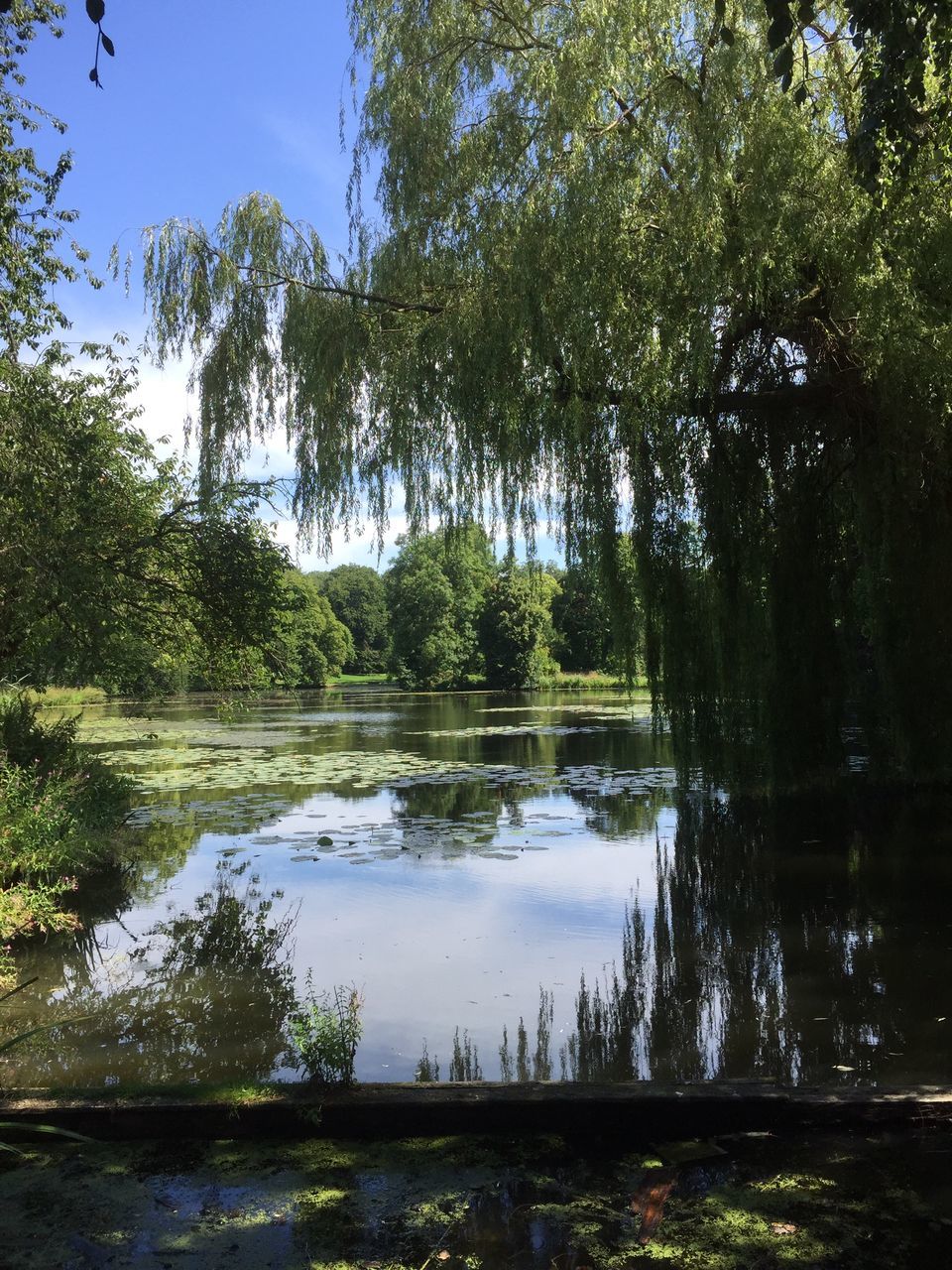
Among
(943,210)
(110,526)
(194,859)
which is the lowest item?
(194,859)

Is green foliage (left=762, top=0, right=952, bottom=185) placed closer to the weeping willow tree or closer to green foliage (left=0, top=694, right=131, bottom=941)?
the weeping willow tree

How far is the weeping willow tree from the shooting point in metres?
6.38

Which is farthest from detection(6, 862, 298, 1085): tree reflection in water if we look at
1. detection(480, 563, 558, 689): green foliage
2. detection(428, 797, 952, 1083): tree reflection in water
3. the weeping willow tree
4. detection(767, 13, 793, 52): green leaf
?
detection(480, 563, 558, 689): green foliage

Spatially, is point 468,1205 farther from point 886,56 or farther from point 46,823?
point 46,823

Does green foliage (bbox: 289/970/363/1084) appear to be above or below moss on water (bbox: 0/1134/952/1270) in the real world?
above

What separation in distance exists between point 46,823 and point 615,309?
555cm

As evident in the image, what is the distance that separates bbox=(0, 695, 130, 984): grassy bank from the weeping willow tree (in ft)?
10.1

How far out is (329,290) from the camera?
24.5 ft

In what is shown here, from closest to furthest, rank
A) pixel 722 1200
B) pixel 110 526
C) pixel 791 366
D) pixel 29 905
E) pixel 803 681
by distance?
pixel 722 1200 → pixel 29 905 → pixel 791 366 → pixel 803 681 → pixel 110 526

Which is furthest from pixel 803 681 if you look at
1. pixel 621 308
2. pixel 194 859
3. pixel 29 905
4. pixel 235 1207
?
pixel 235 1207

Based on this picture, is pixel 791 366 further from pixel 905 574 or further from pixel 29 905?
pixel 29 905

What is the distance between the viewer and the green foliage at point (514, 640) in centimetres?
4966

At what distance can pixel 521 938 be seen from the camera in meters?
6.37

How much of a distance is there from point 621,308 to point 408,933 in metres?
4.54
